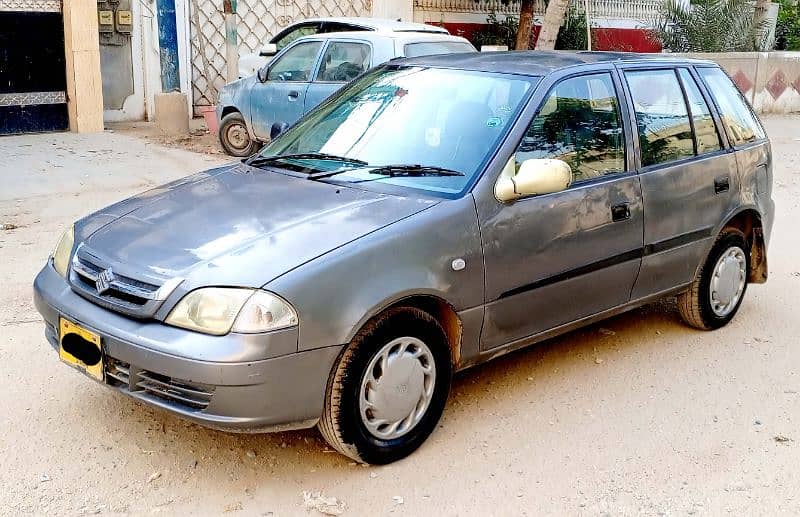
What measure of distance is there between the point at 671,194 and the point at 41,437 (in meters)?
3.37

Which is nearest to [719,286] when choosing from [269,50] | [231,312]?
[231,312]

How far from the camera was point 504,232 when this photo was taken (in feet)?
13.1

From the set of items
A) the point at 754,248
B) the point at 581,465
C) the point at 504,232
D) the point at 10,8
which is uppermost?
the point at 10,8

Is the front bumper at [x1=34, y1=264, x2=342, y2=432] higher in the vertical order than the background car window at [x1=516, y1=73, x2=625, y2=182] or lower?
lower

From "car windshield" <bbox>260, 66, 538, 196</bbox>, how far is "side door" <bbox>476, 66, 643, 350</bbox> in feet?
0.61

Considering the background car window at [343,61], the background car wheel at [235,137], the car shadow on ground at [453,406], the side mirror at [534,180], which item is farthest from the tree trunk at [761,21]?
the side mirror at [534,180]

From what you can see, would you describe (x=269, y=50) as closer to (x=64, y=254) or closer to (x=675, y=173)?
(x=675, y=173)

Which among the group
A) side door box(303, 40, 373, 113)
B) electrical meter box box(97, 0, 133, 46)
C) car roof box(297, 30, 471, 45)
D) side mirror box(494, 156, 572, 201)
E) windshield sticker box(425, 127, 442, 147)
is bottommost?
side mirror box(494, 156, 572, 201)

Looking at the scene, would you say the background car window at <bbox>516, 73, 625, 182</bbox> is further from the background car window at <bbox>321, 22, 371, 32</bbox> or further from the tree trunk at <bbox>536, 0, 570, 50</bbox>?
the tree trunk at <bbox>536, 0, 570, 50</bbox>

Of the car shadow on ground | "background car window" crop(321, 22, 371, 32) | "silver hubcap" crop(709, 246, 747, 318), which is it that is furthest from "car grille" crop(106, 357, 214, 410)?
"background car window" crop(321, 22, 371, 32)

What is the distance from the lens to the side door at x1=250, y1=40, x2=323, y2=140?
10.4m

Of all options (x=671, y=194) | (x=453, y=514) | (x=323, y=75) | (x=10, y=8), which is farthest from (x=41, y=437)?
(x=10, y=8)

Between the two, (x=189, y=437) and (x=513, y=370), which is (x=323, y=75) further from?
(x=189, y=437)

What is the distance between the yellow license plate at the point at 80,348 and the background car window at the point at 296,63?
23.4 ft
